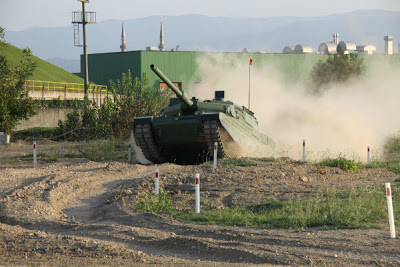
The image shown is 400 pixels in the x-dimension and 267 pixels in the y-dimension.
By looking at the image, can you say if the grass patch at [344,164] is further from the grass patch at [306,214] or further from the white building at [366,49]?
the white building at [366,49]

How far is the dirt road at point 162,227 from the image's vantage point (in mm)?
7250

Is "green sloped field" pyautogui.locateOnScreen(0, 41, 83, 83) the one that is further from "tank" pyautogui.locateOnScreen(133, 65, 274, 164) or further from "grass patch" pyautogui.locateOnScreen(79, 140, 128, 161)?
"tank" pyautogui.locateOnScreen(133, 65, 274, 164)

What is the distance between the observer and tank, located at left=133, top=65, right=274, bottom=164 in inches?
689

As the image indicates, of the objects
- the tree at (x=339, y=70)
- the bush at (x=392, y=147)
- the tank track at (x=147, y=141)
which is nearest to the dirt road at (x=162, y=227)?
the tank track at (x=147, y=141)

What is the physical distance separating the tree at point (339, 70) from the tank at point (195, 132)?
26114mm

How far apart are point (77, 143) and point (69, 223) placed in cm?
1711

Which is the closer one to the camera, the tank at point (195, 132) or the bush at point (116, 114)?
the tank at point (195, 132)

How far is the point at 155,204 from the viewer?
1102 centimetres

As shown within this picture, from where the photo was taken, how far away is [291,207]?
34.4 ft

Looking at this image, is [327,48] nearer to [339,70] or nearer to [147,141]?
[339,70]

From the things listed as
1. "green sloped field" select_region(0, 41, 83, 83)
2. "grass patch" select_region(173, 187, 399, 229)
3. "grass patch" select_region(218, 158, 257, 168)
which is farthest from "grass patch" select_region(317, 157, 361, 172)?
"green sloped field" select_region(0, 41, 83, 83)

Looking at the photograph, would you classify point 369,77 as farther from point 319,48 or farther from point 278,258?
point 278,258

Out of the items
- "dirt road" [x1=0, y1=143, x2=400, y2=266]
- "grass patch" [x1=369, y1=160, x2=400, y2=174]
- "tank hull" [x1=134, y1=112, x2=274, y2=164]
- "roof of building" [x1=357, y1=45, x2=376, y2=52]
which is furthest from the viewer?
"roof of building" [x1=357, y1=45, x2=376, y2=52]

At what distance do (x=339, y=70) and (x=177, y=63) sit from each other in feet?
41.8
